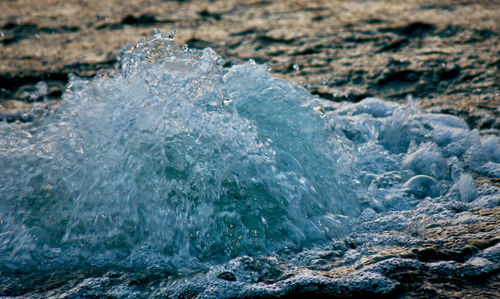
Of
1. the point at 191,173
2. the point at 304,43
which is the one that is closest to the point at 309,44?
the point at 304,43

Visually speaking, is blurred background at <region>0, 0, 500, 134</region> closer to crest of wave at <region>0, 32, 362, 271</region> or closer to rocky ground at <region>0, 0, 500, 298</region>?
rocky ground at <region>0, 0, 500, 298</region>

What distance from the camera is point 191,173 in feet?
8.88

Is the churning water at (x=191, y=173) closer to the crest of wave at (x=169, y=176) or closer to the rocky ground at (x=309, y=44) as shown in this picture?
Result: the crest of wave at (x=169, y=176)

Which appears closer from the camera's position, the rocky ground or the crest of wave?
the crest of wave

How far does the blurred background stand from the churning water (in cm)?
104

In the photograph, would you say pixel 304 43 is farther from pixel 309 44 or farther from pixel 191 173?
pixel 191 173

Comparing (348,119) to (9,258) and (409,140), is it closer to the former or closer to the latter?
(409,140)

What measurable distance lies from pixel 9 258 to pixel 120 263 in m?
0.59

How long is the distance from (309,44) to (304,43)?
63 millimetres

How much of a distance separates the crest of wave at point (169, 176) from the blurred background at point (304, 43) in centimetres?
138

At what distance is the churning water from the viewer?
251 centimetres

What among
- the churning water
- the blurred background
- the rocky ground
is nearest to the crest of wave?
the churning water

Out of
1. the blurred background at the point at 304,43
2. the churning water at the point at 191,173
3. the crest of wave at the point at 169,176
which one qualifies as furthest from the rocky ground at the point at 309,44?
the crest of wave at the point at 169,176

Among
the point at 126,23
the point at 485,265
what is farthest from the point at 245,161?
the point at 126,23
